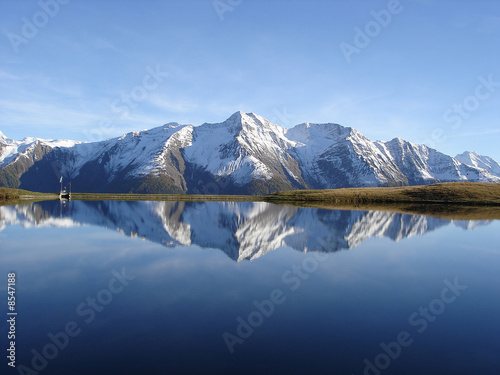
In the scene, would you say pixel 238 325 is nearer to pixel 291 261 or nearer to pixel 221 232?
pixel 291 261

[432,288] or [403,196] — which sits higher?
[403,196]

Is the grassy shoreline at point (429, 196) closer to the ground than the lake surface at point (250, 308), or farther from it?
farther from it

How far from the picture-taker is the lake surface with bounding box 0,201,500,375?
1623 centimetres

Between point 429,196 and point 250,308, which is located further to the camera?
point 429,196

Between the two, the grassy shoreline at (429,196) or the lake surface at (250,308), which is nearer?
the lake surface at (250,308)

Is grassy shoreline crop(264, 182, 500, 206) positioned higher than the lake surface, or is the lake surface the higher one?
grassy shoreline crop(264, 182, 500, 206)

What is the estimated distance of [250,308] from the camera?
2270 cm

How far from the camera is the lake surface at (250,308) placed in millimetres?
16234

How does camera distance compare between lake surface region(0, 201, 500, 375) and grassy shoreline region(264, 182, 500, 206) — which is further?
grassy shoreline region(264, 182, 500, 206)

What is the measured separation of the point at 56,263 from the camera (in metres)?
34.2

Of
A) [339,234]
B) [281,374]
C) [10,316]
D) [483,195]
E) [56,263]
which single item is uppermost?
[483,195]

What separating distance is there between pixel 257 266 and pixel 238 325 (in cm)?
1484

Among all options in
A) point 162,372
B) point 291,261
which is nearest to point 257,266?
point 291,261

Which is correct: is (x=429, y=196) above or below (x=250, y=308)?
above
